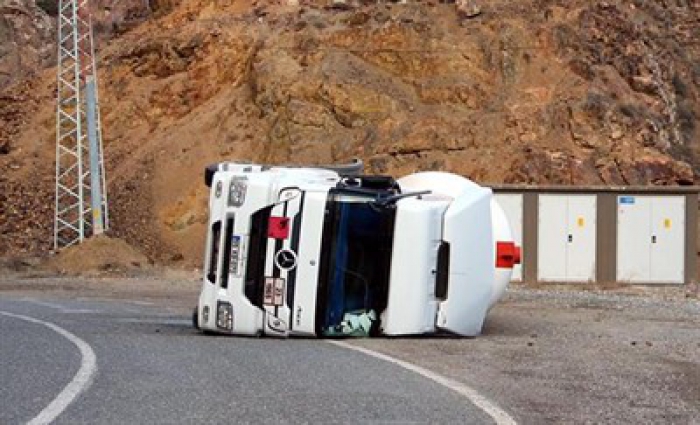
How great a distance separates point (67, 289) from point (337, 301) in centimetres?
1841

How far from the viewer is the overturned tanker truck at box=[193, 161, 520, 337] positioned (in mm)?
15109

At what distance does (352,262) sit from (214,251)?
1785 millimetres

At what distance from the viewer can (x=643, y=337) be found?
17.9m

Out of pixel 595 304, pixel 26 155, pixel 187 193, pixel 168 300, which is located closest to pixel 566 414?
pixel 595 304

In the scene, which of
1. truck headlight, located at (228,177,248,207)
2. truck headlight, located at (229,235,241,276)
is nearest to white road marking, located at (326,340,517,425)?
truck headlight, located at (229,235,241,276)

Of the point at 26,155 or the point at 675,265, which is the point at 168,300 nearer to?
the point at 675,265

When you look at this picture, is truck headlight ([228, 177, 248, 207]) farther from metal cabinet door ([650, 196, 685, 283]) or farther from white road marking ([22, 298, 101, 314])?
metal cabinet door ([650, 196, 685, 283])

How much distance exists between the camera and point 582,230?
3212 centimetres

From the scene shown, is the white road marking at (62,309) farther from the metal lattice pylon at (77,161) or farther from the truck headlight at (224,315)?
the metal lattice pylon at (77,161)

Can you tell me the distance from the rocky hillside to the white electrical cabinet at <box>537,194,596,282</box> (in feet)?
22.4

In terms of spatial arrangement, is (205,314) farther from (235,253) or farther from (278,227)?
(278,227)

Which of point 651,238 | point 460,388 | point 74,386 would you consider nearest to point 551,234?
point 651,238

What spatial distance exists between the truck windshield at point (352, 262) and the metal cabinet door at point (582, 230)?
17232mm

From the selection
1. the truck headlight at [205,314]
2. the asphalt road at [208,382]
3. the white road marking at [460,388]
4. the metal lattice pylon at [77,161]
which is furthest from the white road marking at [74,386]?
the metal lattice pylon at [77,161]
